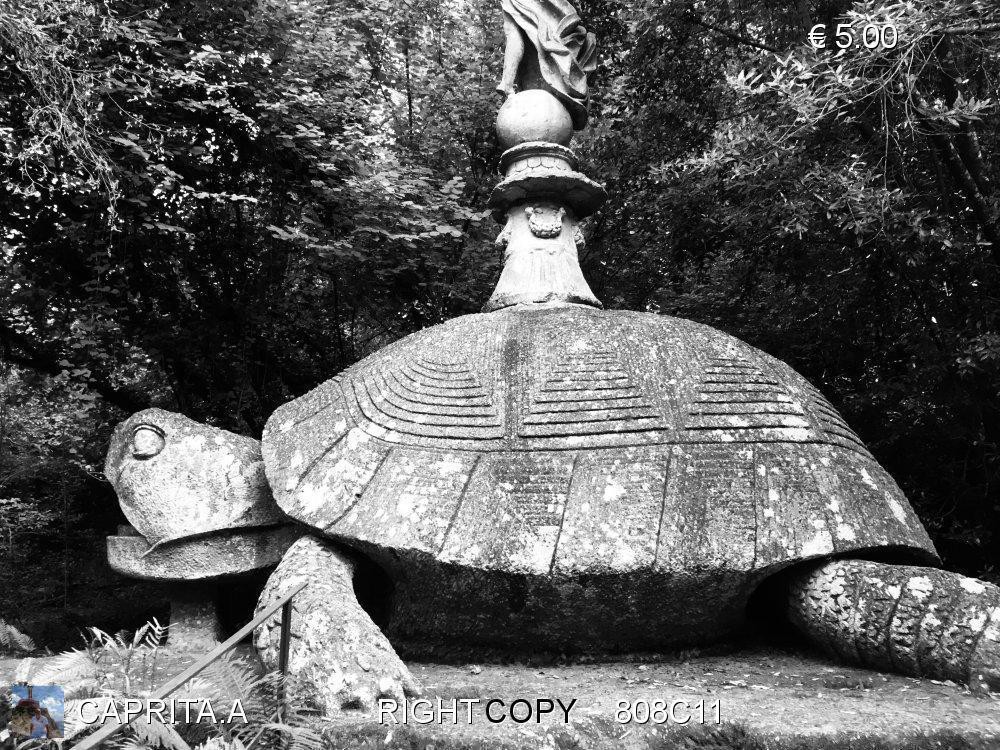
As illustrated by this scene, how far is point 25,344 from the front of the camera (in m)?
5.72

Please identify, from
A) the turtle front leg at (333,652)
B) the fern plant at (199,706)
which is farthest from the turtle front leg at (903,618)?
the fern plant at (199,706)

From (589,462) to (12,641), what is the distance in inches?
88.7

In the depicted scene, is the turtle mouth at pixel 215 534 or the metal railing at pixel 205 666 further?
the turtle mouth at pixel 215 534

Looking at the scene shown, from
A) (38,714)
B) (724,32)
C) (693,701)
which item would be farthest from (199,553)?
(724,32)

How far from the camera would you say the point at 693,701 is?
2.19m

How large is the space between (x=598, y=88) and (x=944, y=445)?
468 centimetres

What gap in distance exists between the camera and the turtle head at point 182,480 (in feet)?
10.4

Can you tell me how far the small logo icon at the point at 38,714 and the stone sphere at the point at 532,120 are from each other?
322cm

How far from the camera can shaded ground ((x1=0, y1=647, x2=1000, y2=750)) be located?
1820 millimetres

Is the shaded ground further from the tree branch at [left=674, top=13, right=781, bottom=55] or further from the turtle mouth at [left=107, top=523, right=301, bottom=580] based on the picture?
the tree branch at [left=674, top=13, right=781, bottom=55]

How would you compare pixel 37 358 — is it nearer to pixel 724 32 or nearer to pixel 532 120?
pixel 532 120

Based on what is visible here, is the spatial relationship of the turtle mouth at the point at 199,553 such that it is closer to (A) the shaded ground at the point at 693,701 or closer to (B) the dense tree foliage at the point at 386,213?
(A) the shaded ground at the point at 693,701

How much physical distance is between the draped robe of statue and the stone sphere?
175mm

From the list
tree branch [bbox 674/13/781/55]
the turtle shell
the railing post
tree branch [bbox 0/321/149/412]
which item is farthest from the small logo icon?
tree branch [bbox 674/13/781/55]
